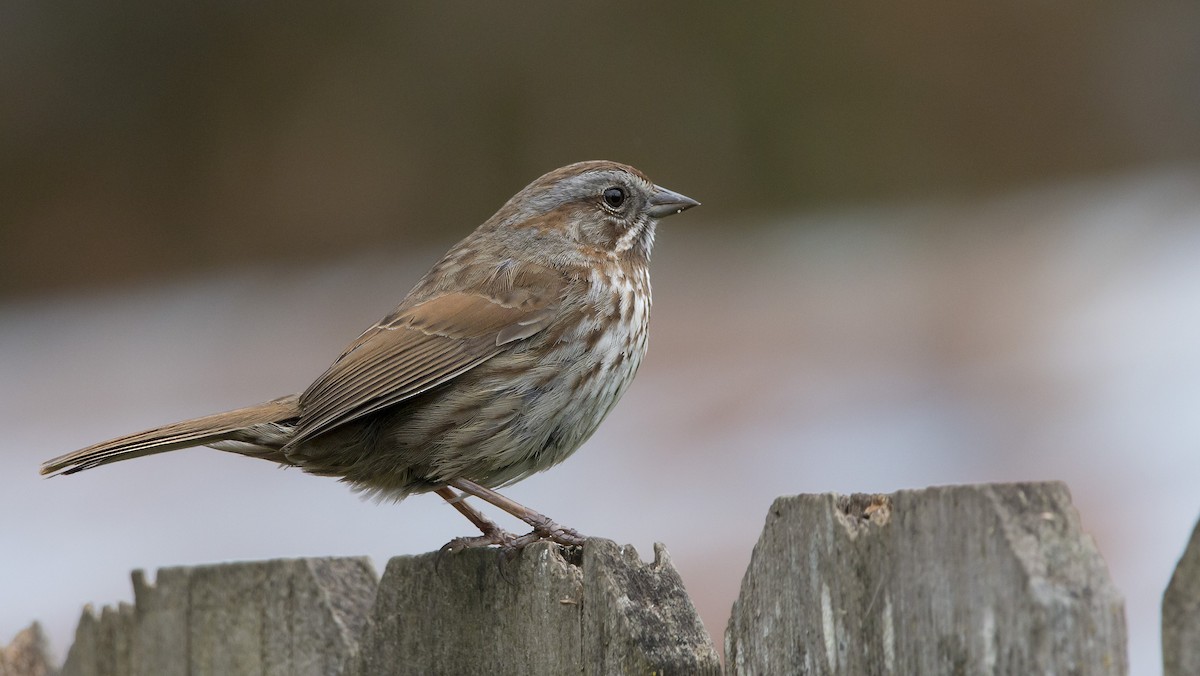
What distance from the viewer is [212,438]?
147 inches

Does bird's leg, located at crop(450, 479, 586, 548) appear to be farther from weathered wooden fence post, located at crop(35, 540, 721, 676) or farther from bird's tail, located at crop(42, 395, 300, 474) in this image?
bird's tail, located at crop(42, 395, 300, 474)

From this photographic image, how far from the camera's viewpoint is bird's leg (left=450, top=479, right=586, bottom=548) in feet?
9.85

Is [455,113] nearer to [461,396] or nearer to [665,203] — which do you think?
[665,203]

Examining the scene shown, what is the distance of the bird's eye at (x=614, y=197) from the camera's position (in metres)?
4.59

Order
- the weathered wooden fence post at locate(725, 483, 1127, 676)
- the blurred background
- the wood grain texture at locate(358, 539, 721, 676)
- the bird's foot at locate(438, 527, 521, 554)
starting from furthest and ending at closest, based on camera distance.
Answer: the blurred background → the bird's foot at locate(438, 527, 521, 554) → the wood grain texture at locate(358, 539, 721, 676) → the weathered wooden fence post at locate(725, 483, 1127, 676)

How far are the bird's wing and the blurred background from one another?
6.23ft

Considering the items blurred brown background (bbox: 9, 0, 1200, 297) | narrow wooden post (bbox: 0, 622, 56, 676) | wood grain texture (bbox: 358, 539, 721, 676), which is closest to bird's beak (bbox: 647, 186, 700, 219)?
wood grain texture (bbox: 358, 539, 721, 676)

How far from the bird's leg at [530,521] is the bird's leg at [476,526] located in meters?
0.05

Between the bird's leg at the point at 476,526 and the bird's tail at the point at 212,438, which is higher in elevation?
the bird's tail at the point at 212,438

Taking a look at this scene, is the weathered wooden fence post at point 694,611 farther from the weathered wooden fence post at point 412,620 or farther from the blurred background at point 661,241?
the blurred background at point 661,241

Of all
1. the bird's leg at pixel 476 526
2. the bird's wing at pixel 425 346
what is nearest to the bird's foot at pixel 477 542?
the bird's leg at pixel 476 526

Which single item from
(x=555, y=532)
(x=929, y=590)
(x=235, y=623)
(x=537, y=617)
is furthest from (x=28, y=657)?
(x=929, y=590)

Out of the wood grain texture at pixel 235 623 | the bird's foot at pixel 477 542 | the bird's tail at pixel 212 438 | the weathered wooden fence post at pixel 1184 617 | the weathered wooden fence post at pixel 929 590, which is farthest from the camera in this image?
the bird's tail at pixel 212 438

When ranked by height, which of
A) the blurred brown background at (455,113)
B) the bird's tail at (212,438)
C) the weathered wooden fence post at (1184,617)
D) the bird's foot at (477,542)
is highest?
the blurred brown background at (455,113)
